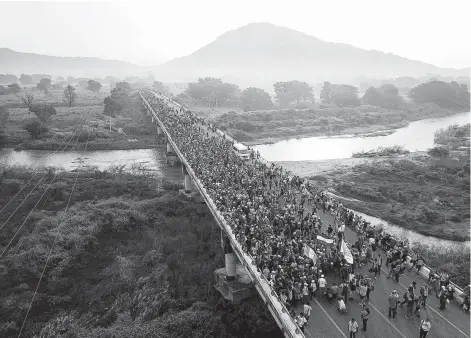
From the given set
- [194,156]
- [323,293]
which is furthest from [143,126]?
[323,293]

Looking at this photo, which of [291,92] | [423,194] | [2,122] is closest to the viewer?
[423,194]

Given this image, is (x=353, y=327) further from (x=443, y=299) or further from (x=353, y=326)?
(x=443, y=299)

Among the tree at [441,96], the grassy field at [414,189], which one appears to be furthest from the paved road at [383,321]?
the tree at [441,96]

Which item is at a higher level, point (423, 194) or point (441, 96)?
point (441, 96)

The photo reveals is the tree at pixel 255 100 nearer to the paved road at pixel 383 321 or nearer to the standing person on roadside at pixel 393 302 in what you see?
the paved road at pixel 383 321

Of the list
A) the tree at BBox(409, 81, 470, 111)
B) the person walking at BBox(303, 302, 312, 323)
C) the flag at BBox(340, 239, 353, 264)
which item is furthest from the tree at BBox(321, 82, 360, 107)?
the person walking at BBox(303, 302, 312, 323)

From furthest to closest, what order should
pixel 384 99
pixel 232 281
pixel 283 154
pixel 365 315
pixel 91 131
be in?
pixel 384 99
pixel 91 131
pixel 283 154
pixel 232 281
pixel 365 315

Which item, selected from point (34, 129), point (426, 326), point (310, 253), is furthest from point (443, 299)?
point (34, 129)

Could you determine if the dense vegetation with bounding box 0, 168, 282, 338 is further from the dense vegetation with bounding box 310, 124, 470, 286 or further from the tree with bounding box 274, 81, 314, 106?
the tree with bounding box 274, 81, 314, 106
